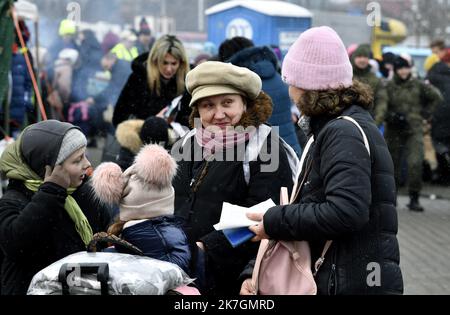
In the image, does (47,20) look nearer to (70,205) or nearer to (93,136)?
(93,136)

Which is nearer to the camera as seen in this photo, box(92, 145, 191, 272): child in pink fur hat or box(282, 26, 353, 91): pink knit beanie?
box(282, 26, 353, 91): pink knit beanie

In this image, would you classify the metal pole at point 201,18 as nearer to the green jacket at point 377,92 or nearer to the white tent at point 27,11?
the white tent at point 27,11

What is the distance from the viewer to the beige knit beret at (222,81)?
13.0ft

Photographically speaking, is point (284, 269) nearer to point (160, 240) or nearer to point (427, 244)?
point (160, 240)

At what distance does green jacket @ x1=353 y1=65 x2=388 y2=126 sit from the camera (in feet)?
35.8

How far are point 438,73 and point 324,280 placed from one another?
32.3 feet

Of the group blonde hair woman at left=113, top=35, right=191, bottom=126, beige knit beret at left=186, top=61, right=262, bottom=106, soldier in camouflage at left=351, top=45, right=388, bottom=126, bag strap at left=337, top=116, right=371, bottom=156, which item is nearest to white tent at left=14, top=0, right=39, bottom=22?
soldier in camouflage at left=351, top=45, right=388, bottom=126

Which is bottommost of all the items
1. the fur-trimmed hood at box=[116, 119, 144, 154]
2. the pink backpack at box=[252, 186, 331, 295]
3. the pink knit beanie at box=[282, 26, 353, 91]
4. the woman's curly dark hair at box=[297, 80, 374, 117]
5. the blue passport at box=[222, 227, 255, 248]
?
the fur-trimmed hood at box=[116, 119, 144, 154]

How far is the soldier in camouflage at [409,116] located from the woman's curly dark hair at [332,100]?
781 cm

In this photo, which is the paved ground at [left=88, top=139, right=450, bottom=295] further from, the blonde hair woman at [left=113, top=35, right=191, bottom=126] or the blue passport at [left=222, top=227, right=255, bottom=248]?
the blue passport at [left=222, top=227, right=255, bottom=248]

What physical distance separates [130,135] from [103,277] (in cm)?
361

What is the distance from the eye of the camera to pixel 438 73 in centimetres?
1232

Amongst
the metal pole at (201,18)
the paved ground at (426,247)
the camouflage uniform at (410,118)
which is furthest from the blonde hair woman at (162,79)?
the metal pole at (201,18)

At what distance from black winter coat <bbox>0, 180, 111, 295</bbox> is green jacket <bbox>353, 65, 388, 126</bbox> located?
7865mm
